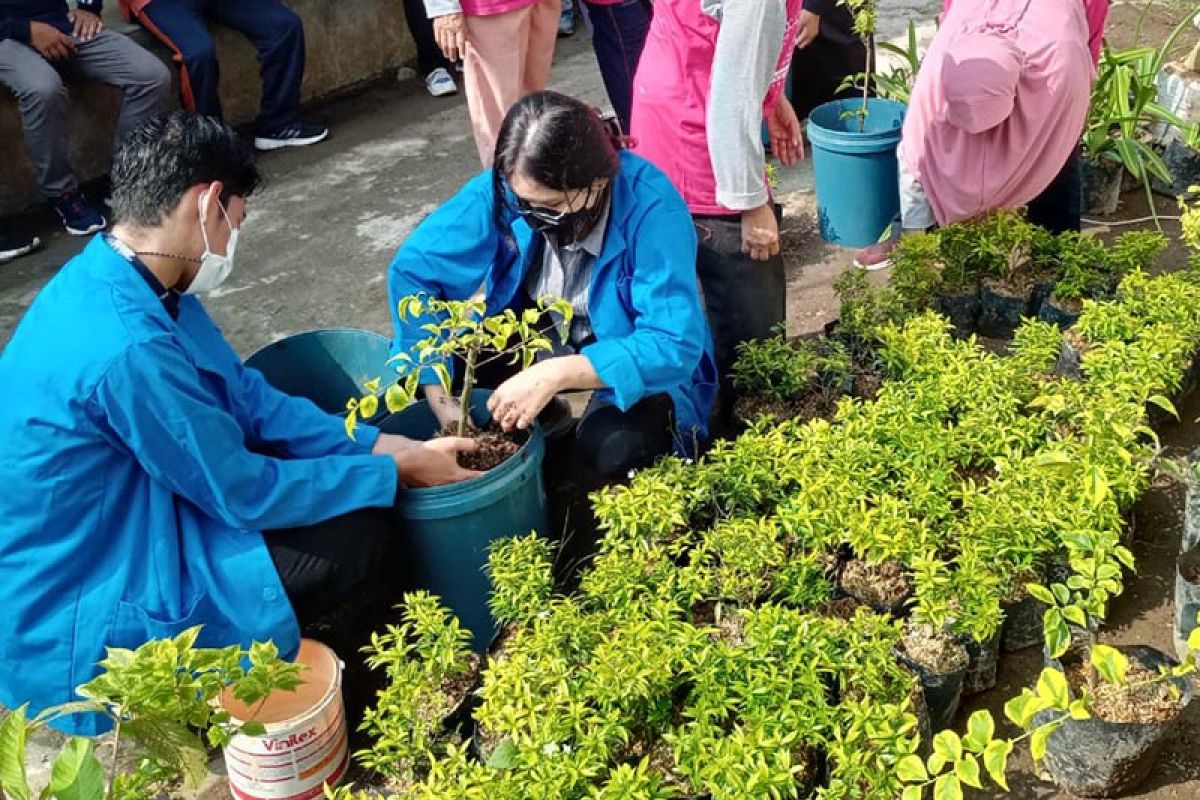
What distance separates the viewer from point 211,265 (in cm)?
243

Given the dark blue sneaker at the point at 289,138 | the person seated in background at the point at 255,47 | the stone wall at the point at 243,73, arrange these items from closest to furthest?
the stone wall at the point at 243,73, the person seated in background at the point at 255,47, the dark blue sneaker at the point at 289,138

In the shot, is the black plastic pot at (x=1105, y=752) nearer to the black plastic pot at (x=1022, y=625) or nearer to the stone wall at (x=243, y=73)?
the black plastic pot at (x=1022, y=625)

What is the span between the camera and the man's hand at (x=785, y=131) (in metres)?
3.60

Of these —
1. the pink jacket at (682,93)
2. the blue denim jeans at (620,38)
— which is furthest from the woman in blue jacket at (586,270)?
the blue denim jeans at (620,38)

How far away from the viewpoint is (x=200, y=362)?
2475mm


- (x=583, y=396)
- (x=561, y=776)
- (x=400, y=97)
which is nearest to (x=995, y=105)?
(x=583, y=396)

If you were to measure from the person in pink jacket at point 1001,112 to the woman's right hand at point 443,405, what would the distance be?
1.96 meters

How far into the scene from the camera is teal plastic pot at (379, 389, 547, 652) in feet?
8.46

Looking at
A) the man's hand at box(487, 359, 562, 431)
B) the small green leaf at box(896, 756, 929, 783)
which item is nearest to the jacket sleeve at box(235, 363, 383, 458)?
the man's hand at box(487, 359, 562, 431)

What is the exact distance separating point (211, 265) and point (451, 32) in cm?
168

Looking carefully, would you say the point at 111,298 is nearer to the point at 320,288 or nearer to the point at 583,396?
the point at 583,396

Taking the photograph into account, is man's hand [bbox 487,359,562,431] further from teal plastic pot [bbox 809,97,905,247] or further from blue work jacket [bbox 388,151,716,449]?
teal plastic pot [bbox 809,97,905,247]

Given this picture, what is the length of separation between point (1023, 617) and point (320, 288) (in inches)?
116

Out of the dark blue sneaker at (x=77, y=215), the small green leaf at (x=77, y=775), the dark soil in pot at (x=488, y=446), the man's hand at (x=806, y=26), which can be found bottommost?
the dark soil in pot at (x=488, y=446)
